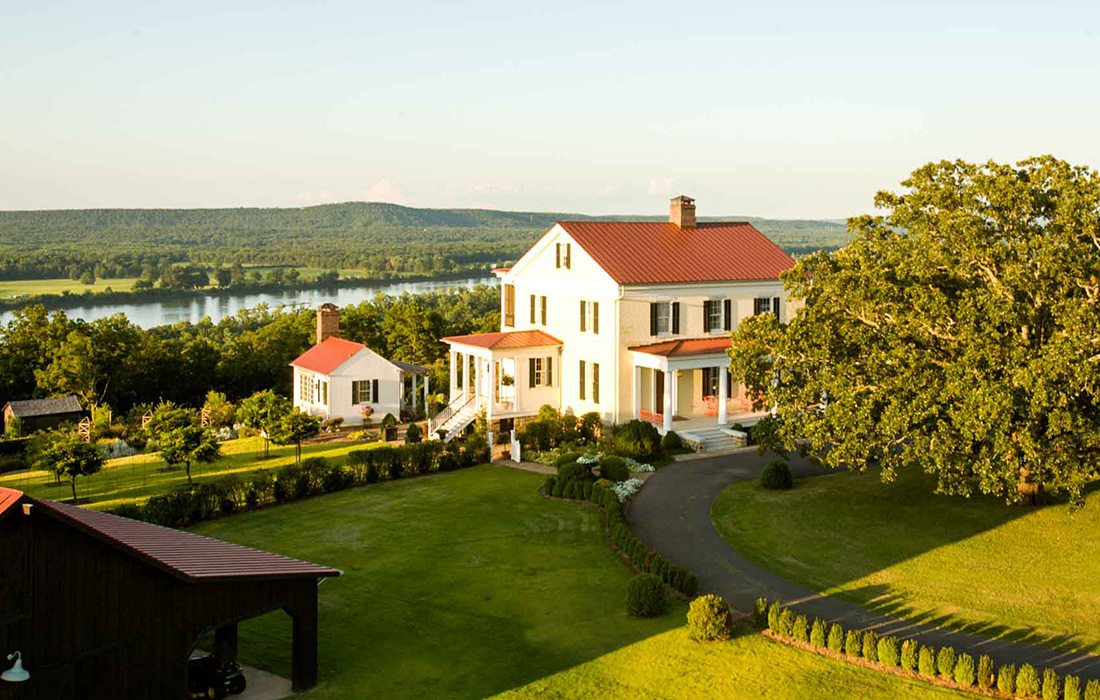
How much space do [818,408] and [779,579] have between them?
6.89 metres

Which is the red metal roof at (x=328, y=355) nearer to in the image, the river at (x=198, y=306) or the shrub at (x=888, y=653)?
the shrub at (x=888, y=653)

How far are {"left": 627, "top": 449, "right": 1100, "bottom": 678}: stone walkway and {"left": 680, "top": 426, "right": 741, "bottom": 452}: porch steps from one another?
39.3 inches

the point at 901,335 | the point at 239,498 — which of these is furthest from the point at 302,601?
the point at 901,335

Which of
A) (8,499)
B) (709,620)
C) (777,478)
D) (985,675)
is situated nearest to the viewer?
(8,499)

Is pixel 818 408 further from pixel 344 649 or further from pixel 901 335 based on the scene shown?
pixel 344 649

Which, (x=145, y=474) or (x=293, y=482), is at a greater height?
(x=293, y=482)

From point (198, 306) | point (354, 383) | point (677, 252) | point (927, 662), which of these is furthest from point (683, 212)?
point (198, 306)

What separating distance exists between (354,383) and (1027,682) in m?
32.9

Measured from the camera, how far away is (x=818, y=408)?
28.7 m

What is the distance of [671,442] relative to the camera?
36719 mm

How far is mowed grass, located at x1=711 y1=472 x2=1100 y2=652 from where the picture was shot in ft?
68.4

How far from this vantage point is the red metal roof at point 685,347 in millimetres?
38312

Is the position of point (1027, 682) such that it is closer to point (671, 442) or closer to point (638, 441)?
point (638, 441)

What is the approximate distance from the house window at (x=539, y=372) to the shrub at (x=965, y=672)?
2585cm
